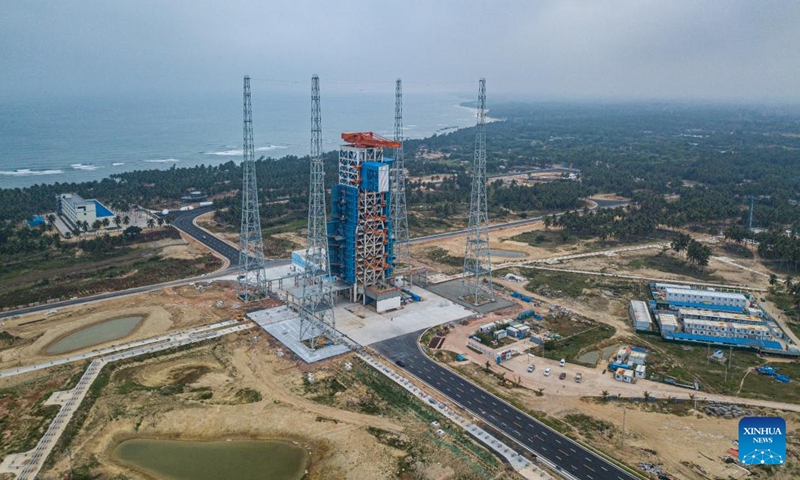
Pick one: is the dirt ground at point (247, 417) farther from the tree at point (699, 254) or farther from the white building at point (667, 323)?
the tree at point (699, 254)

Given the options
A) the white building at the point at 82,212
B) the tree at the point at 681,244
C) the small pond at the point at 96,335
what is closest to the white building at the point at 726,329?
the tree at the point at 681,244

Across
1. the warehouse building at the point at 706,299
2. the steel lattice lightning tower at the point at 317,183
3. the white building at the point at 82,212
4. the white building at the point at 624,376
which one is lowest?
the white building at the point at 624,376

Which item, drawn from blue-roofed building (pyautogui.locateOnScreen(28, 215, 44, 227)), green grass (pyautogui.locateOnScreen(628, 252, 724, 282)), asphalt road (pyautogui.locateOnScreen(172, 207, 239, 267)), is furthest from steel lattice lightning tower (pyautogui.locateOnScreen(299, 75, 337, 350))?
blue-roofed building (pyautogui.locateOnScreen(28, 215, 44, 227))

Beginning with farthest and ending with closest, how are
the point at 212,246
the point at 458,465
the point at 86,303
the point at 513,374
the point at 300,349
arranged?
the point at 212,246, the point at 86,303, the point at 300,349, the point at 513,374, the point at 458,465

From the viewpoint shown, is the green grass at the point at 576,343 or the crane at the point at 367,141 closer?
the green grass at the point at 576,343

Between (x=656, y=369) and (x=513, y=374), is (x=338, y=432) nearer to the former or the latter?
(x=513, y=374)

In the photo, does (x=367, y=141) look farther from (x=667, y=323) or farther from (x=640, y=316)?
(x=667, y=323)

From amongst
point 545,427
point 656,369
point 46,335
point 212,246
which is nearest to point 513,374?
point 545,427
